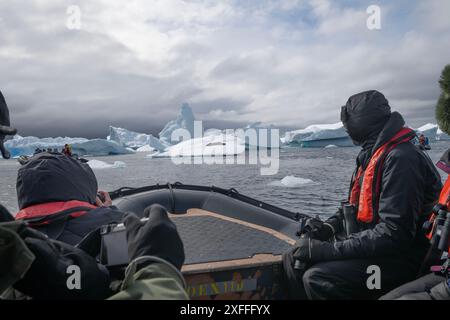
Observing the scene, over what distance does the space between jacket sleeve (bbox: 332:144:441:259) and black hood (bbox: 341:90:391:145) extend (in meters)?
0.21

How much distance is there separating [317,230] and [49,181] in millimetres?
1454

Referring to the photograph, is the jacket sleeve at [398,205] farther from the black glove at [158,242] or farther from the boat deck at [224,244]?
the black glove at [158,242]

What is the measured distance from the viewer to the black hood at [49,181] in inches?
66.2

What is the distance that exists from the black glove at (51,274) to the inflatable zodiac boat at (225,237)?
2.93ft

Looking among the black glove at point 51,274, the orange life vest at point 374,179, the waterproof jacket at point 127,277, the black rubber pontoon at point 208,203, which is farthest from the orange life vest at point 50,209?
the black rubber pontoon at point 208,203

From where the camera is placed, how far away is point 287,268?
1875 mm

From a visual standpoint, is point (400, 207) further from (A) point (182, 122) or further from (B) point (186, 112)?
(A) point (182, 122)

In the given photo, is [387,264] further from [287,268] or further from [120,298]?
[120,298]

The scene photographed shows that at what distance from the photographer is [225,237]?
2434mm

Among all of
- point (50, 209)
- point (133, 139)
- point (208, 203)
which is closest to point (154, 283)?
point (50, 209)

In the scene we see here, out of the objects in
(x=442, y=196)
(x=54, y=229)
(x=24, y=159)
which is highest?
(x=24, y=159)

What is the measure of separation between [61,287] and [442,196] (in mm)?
1432

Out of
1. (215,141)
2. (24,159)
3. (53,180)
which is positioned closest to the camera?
(53,180)
